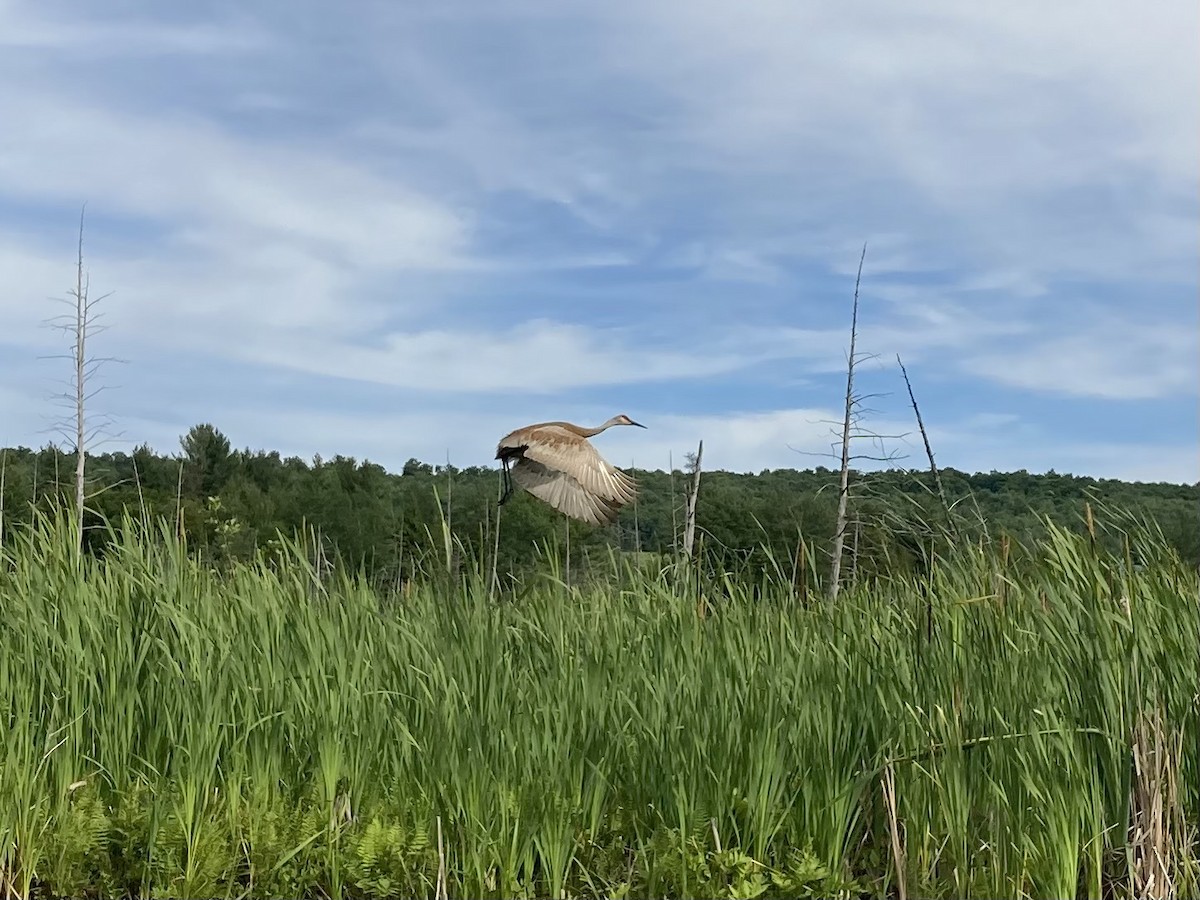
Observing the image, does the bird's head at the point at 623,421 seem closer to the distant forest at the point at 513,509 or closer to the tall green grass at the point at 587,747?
the distant forest at the point at 513,509

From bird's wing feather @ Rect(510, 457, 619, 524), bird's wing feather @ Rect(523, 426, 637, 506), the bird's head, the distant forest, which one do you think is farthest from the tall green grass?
the bird's head

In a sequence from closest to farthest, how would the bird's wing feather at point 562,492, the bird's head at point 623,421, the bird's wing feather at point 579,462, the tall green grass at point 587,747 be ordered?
the tall green grass at point 587,747, the bird's wing feather at point 562,492, the bird's wing feather at point 579,462, the bird's head at point 623,421

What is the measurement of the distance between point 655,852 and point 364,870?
0.92m

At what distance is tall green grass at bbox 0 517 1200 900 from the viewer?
334cm

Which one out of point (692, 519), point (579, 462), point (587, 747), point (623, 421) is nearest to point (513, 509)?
point (623, 421)

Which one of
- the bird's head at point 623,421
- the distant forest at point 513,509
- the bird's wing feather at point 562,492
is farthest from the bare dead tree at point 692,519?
the bird's head at point 623,421

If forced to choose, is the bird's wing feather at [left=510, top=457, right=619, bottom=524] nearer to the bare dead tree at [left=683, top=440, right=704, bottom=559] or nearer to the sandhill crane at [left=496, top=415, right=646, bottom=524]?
the sandhill crane at [left=496, top=415, right=646, bottom=524]

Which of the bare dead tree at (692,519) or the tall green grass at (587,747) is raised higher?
the bare dead tree at (692,519)

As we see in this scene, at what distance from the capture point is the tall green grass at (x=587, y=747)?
3.34 meters

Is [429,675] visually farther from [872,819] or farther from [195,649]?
[872,819]

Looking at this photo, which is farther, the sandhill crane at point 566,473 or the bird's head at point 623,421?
the bird's head at point 623,421

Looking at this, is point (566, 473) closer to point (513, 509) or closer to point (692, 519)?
point (692, 519)

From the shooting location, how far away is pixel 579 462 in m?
9.30

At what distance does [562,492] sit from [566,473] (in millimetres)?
205
